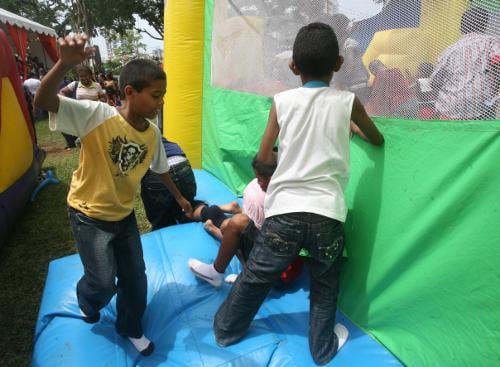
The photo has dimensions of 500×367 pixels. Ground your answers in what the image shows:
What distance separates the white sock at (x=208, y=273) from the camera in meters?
A: 2.08

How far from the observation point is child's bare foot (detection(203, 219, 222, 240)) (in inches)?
98.3

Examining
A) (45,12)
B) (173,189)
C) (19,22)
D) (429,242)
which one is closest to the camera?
(429,242)

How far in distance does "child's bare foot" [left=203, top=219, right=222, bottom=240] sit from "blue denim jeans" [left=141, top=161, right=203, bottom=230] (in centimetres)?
34

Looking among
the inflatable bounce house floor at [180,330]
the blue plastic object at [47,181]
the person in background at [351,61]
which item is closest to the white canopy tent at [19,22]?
the blue plastic object at [47,181]

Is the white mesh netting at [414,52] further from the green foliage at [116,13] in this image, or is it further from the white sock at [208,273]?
the green foliage at [116,13]

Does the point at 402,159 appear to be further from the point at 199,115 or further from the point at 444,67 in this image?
the point at 199,115

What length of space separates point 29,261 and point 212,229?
1630 millimetres

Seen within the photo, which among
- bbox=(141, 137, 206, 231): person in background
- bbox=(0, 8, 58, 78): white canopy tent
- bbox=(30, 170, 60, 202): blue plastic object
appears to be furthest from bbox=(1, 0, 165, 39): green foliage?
bbox=(141, 137, 206, 231): person in background

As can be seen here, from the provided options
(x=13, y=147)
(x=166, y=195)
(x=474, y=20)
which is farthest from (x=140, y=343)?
(x=13, y=147)

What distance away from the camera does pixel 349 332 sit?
1.77 metres

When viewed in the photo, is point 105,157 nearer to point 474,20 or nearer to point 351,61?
point 351,61

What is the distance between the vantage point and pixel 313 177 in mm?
1519

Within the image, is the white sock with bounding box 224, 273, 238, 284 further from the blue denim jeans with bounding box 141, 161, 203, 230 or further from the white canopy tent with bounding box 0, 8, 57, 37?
the white canopy tent with bounding box 0, 8, 57, 37

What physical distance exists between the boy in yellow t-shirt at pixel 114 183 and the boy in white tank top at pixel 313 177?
0.55 metres
